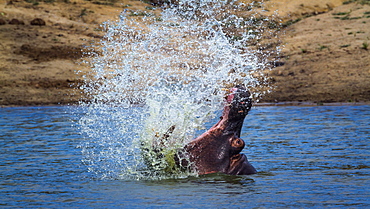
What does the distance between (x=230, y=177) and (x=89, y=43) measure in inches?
739

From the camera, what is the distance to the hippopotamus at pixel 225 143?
7637 millimetres

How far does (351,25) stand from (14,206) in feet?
69.3

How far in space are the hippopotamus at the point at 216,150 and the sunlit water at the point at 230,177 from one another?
160 mm

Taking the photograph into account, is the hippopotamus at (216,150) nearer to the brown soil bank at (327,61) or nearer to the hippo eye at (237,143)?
the hippo eye at (237,143)

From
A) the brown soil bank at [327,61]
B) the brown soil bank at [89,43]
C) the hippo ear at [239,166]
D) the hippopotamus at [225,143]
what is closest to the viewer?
the hippopotamus at [225,143]

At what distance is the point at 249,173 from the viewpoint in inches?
331

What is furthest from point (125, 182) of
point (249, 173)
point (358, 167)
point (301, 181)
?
point (358, 167)

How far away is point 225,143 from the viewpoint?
7.79m

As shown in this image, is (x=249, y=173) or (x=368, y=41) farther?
(x=368, y=41)

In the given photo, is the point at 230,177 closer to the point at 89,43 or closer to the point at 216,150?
the point at 216,150

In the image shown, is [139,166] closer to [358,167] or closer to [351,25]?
[358,167]

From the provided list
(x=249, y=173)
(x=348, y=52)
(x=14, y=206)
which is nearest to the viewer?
(x=14, y=206)

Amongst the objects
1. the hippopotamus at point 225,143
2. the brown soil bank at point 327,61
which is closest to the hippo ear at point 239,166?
the hippopotamus at point 225,143

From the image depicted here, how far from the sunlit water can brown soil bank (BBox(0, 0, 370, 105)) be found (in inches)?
257
